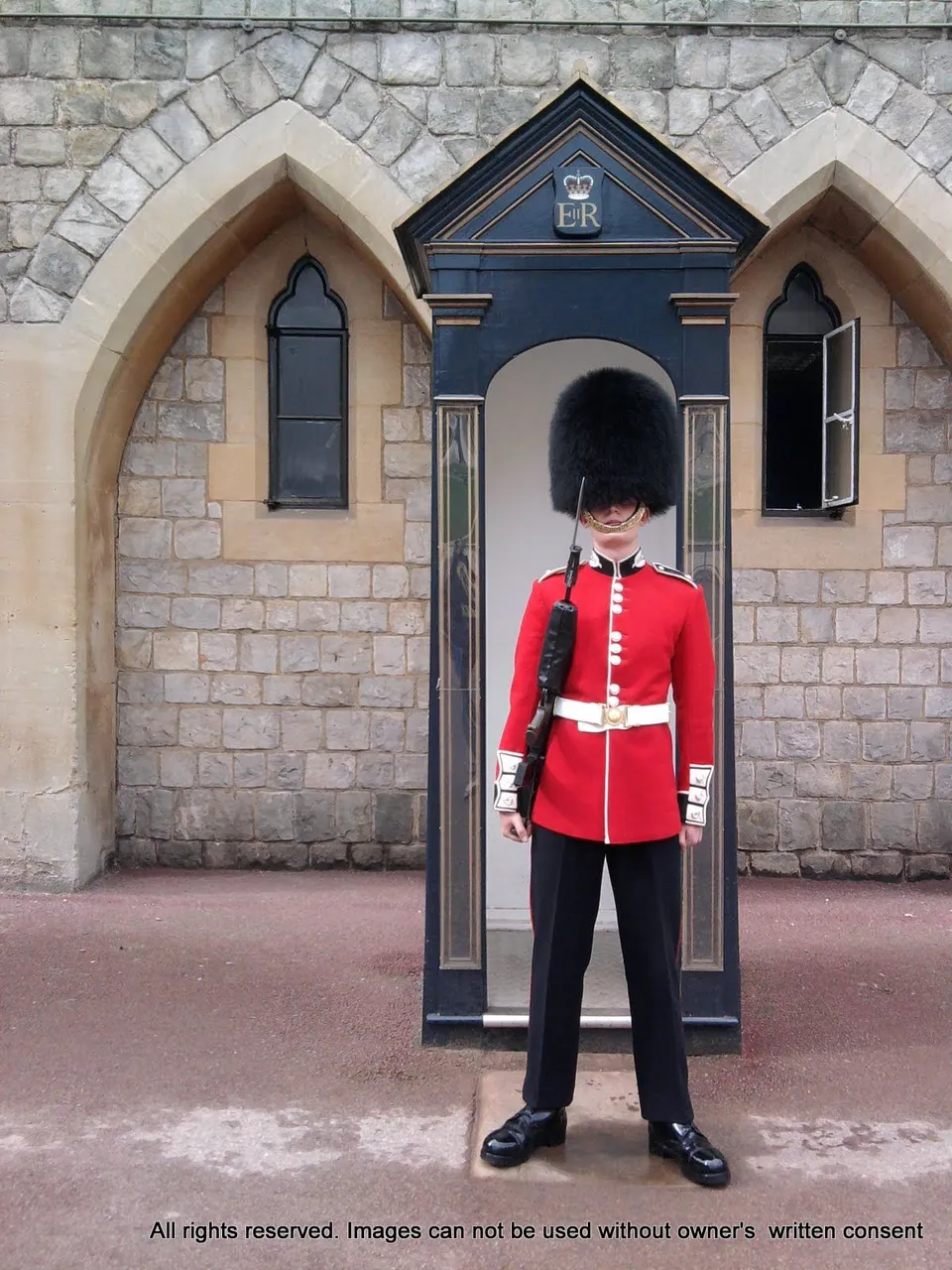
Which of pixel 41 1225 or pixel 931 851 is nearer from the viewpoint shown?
pixel 41 1225

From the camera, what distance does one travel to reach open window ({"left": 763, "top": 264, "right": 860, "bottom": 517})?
18.7 ft

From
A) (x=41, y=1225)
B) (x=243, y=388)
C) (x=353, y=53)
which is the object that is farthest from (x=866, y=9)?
(x=41, y=1225)

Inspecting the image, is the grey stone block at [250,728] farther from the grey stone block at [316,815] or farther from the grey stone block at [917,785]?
the grey stone block at [917,785]

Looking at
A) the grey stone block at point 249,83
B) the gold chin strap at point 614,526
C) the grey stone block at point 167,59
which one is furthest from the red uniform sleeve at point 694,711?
the grey stone block at point 167,59

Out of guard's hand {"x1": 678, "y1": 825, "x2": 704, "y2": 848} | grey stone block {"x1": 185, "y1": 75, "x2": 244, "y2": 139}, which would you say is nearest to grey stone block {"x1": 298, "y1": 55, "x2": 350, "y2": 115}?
grey stone block {"x1": 185, "y1": 75, "x2": 244, "y2": 139}

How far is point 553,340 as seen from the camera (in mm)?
3230

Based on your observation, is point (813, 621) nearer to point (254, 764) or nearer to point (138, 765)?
point (254, 764)

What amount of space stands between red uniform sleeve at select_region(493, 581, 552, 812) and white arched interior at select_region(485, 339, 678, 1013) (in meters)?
1.04

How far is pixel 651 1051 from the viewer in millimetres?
2670

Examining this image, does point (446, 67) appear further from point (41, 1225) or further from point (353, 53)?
point (41, 1225)

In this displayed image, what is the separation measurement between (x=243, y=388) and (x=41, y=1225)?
4.05 meters

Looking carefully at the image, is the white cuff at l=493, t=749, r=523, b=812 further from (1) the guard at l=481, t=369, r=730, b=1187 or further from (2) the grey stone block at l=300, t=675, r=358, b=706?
(2) the grey stone block at l=300, t=675, r=358, b=706

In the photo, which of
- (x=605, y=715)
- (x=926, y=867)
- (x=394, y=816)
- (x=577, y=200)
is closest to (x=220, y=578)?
(x=394, y=816)

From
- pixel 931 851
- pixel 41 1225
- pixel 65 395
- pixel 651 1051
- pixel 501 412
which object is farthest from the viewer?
pixel 931 851
